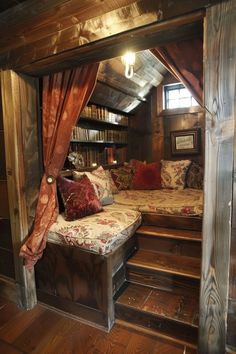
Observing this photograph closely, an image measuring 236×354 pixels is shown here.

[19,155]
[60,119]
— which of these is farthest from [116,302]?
[60,119]

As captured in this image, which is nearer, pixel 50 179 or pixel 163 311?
pixel 163 311

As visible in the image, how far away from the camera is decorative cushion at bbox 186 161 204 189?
3.07 metres

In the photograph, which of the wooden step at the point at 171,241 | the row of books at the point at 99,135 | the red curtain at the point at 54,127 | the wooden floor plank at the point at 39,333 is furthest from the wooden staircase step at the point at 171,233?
the row of books at the point at 99,135

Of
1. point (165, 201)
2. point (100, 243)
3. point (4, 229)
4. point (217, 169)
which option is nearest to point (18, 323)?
point (4, 229)

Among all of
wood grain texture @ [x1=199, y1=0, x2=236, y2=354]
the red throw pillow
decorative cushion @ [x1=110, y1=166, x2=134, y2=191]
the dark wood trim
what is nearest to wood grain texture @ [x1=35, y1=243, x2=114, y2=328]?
the dark wood trim

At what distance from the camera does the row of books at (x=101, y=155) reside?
9.32 feet

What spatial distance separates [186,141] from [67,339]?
2.99m

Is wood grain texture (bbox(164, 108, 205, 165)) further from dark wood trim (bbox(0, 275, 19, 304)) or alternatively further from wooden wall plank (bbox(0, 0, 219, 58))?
dark wood trim (bbox(0, 275, 19, 304))

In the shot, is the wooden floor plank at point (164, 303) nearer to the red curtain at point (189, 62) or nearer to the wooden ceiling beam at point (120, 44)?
the red curtain at point (189, 62)

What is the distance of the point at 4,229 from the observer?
1919 millimetres

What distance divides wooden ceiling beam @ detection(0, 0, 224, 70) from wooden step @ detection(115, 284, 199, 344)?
1.83 metres

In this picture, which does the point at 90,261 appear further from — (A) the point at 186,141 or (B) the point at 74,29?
(A) the point at 186,141

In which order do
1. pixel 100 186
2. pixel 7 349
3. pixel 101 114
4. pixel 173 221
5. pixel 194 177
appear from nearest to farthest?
pixel 7 349 → pixel 173 221 → pixel 100 186 → pixel 101 114 → pixel 194 177

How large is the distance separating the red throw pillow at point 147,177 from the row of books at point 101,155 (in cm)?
47
